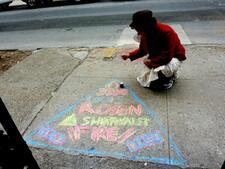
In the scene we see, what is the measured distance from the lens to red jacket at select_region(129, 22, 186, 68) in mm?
2977

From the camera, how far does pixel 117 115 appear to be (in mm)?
3033

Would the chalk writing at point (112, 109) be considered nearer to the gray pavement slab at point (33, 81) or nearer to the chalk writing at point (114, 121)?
the chalk writing at point (114, 121)

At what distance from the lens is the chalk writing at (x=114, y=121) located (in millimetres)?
2852

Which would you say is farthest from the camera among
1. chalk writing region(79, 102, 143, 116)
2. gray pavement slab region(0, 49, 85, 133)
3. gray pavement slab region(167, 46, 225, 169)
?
gray pavement slab region(0, 49, 85, 133)

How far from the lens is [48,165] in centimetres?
237

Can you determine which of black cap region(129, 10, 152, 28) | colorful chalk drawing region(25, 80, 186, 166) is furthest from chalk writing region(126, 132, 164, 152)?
black cap region(129, 10, 152, 28)

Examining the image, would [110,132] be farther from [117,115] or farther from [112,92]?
[112,92]

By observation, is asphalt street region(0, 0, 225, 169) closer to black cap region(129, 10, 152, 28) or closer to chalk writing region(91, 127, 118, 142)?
chalk writing region(91, 127, 118, 142)

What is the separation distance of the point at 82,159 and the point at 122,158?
48cm

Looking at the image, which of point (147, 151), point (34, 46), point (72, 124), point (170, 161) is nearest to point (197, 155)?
point (170, 161)

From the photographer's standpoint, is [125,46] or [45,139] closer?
[45,139]

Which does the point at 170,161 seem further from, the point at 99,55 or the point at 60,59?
the point at 60,59

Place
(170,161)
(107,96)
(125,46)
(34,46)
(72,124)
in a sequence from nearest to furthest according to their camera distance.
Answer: (170,161) < (72,124) < (107,96) < (125,46) < (34,46)

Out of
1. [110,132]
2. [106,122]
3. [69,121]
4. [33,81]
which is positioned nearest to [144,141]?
[110,132]
